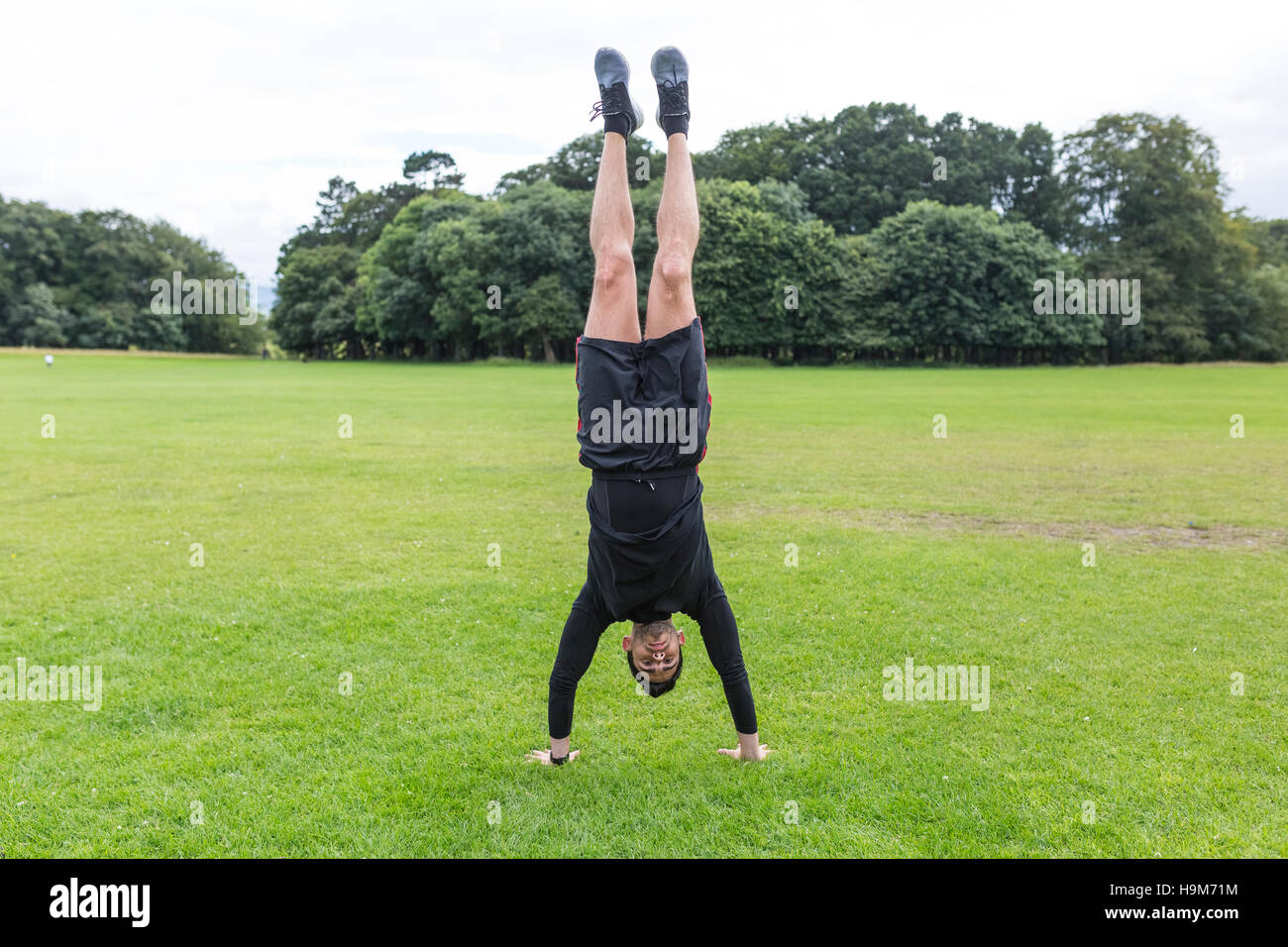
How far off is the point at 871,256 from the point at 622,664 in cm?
7044

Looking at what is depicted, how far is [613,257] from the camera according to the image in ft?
19.0

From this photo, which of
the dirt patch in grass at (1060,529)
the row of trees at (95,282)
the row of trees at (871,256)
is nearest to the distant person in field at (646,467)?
the dirt patch in grass at (1060,529)

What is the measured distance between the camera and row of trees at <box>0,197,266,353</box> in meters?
86.8

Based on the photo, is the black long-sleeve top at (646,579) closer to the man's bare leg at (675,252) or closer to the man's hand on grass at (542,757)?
the man's hand on grass at (542,757)

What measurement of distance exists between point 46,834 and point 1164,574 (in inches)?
459

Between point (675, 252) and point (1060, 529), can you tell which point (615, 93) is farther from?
point (1060, 529)

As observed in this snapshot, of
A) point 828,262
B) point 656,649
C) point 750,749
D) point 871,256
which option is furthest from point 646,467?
point 871,256

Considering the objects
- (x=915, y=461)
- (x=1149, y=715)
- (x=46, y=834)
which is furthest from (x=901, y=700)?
(x=915, y=461)

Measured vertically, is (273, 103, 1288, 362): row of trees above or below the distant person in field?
above

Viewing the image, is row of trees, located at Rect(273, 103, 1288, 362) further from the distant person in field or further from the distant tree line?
the distant person in field

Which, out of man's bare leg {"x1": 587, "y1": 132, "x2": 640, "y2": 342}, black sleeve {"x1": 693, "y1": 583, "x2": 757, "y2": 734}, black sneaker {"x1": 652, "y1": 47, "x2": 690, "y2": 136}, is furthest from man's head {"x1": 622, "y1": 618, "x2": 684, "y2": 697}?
black sneaker {"x1": 652, "y1": 47, "x2": 690, "y2": 136}

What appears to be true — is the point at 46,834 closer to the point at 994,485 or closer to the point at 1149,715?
the point at 1149,715

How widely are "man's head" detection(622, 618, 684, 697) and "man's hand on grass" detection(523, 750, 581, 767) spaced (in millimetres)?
800

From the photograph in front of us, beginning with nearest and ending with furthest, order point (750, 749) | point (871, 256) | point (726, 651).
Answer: point (726, 651)
point (750, 749)
point (871, 256)
